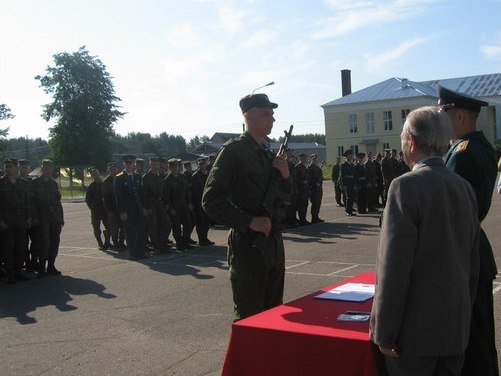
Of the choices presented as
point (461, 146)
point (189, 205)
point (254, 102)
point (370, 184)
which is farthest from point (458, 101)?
point (370, 184)

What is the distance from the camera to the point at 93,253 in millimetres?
A: 13430

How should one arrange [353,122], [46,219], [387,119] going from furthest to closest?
[353,122] → [387,119] → [46,219]

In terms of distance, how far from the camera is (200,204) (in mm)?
14203

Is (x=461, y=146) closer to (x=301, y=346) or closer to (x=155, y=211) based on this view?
(x=301, y=346)

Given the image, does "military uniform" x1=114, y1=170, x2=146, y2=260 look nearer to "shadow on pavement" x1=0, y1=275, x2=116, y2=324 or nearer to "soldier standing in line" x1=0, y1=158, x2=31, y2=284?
"shadow on pavement" x1=0, y1=275, x2=116, y2=324

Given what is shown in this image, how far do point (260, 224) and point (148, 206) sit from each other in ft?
29.1

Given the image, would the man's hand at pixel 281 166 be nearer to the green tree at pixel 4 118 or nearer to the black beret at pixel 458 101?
the black beret at pixel 458 101

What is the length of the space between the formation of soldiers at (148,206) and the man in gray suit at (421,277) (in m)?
9.98

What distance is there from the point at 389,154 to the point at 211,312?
14573 millimetres

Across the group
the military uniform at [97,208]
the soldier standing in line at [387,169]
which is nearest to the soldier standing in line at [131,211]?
the military uniform at [97,208]

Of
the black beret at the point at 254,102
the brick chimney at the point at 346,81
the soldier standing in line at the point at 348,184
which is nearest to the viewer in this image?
the black beret at the point at 254,102

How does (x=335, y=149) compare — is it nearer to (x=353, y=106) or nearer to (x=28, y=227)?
(x=353, y=106)

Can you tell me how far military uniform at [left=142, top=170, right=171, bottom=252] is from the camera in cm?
1244

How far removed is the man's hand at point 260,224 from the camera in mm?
3885
